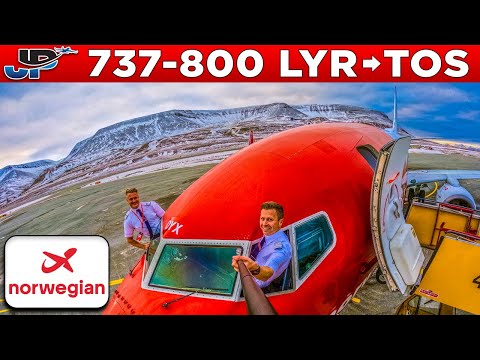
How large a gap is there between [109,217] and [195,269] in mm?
3482

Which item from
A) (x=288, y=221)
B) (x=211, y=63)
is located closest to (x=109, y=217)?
(x=211, y=63)

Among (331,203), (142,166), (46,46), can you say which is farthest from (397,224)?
(46,46)

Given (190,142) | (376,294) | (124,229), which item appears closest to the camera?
(124,229)

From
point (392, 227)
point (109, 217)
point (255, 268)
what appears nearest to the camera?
point (255, 268)

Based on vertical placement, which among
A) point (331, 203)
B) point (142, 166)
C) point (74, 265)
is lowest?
point (74, 265)

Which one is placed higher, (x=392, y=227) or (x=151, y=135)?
(x=151, y=135)

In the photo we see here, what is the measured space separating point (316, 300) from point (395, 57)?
3913 mm

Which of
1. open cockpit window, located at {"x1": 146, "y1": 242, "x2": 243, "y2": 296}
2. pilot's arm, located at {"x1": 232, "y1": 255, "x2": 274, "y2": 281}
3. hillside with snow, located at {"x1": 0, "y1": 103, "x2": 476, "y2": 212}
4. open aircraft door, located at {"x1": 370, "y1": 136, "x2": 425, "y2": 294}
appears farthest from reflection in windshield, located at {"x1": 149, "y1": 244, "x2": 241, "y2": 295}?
hillside with snow, located at {"x1": 0, "y1": 103, "x2": 476, "y2": 212}

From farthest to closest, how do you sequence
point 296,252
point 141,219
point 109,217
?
point 109,217 < point 141,219 < point 296,252

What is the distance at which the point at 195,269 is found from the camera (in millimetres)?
4477

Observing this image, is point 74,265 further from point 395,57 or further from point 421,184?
point 421,184

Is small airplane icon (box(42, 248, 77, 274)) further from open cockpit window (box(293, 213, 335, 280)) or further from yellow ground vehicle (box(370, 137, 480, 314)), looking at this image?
yellow ground vehicle (box(370, 137, 480, 314))

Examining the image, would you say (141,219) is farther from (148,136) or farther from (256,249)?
(256,249)

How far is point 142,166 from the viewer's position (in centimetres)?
737
